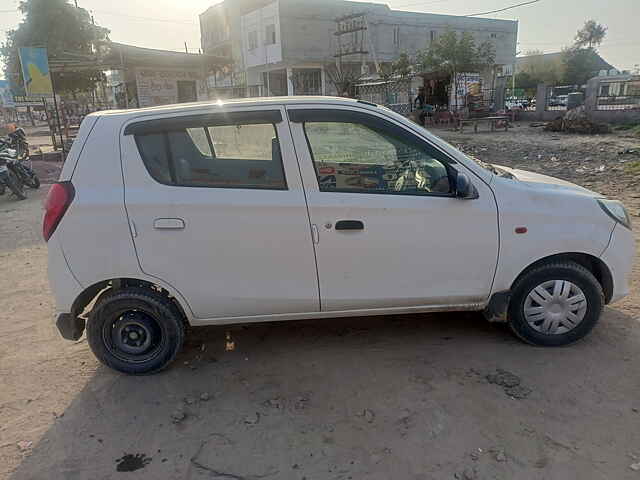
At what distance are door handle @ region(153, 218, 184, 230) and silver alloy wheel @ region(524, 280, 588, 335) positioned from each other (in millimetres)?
2476

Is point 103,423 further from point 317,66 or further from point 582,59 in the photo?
point 582,59

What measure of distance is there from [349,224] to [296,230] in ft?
1.15

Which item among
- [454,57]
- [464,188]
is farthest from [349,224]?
[454,57]

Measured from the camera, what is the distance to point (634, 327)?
374 cm

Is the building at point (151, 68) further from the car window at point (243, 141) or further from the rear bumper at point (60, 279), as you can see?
the rear bumper at point (60, 279)

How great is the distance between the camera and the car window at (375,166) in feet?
10.5

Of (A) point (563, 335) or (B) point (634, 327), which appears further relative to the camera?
(B) point (634, 327)

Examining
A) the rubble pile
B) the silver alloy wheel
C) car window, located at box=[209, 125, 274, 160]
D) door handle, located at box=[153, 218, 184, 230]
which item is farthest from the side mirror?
the rubble pile

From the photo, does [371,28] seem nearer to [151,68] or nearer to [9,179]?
[151,68]

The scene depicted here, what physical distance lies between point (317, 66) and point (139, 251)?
36310 millimetres

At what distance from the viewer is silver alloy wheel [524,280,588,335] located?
3.37 metres

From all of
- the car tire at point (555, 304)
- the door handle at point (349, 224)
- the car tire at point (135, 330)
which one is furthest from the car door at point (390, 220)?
the car tire at point (135, 330)

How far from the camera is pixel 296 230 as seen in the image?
311 centimetres

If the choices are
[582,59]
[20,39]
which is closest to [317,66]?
[20,39]
